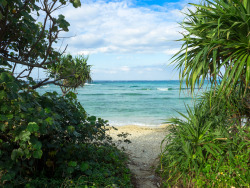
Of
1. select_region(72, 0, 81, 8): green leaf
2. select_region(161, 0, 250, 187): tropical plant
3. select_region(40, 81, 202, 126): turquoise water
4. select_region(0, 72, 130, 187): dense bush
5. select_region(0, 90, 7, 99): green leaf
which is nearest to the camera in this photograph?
select_region(0, 90, 7, 99): green leaf

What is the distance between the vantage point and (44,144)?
2977 millimetres

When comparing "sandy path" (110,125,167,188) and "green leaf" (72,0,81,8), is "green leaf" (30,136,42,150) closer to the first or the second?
"green leaf" (72,0,81,8)

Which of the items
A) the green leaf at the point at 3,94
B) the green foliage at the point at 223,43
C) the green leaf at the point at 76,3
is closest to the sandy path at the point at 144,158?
the green foliage at the point at 223,43

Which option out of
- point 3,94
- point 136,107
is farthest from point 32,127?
point 136,107

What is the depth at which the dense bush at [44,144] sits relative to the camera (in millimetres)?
2086

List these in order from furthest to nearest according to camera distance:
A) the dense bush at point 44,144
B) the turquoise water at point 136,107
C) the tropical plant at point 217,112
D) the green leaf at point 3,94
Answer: the turquoise water at point 136,107
the tropical plant at point 217,112
the dense bush at point 44,144
the green leaf at point 3,94

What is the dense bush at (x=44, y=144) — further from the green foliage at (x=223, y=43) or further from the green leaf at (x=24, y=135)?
the green foliage at (x=223, y=43)

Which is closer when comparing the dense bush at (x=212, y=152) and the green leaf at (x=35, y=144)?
the green leaf at (x=35, y=144)

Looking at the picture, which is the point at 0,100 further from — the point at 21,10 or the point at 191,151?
the point at 191,151

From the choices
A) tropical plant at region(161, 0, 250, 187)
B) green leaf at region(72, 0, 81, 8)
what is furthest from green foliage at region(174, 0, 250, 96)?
green leaf at region(72, 0, 81, 8)

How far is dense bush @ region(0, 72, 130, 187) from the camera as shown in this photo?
2.09 metres

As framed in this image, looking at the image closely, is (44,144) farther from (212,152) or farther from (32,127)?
(212,152)

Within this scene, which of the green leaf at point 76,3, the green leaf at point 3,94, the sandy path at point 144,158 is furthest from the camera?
the sandy path at point 144,158

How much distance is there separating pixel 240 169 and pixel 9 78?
10.8 ft
